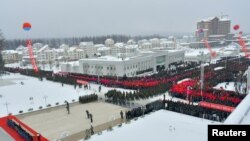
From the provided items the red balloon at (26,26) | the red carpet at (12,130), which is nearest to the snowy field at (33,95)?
the red carpet at (12,130)

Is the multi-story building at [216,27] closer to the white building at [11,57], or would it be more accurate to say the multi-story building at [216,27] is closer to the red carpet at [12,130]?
the white building at [11,57]

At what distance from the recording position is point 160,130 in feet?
34.6

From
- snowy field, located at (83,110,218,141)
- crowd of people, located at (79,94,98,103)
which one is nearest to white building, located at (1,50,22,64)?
crowd of people, located at (79,94,98,103)

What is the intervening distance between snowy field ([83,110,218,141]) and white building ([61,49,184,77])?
16409mm

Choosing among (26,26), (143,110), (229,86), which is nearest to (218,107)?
(143,110)

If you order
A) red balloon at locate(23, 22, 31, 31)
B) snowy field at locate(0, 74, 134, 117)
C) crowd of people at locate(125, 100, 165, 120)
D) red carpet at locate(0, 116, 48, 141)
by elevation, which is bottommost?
red carpet at locate(0, 116, 48, 141)

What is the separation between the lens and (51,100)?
18.2 metres

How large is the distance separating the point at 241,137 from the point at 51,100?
17.3 m

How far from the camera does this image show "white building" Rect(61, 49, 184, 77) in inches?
1124

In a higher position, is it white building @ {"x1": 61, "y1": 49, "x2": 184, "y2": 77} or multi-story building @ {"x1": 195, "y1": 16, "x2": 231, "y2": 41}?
multi-story building @ {"x1": 195, "y1": 16, "x2": 231, "y2": 41}

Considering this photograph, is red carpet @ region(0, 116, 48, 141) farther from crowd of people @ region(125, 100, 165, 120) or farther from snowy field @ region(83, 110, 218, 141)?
crowd of people @ region(125, 100, 165, 120)

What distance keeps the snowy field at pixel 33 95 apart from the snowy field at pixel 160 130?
8.11 metres

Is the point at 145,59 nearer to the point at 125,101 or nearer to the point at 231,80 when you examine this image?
the point at 231,80

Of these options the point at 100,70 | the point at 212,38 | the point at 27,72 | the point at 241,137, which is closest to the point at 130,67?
the point at 100,70
